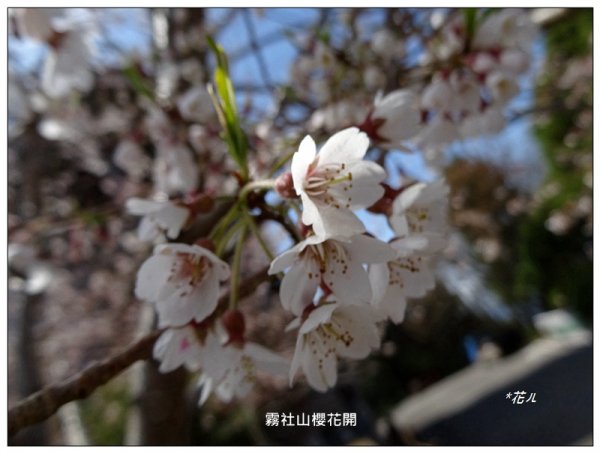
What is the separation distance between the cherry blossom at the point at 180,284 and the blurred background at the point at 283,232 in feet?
0.30

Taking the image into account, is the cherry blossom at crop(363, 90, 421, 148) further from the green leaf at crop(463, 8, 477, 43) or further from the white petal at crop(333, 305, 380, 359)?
the green leaf at crop(463, 8, 477, 43)

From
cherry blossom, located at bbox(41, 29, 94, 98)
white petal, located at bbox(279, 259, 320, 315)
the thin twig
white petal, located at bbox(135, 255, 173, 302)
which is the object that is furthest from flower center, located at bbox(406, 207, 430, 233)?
the thin twig

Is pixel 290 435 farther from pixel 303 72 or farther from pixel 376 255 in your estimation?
pixel 303 72

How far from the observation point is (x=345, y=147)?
1.37 ft

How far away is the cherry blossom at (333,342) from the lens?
449 millimetres

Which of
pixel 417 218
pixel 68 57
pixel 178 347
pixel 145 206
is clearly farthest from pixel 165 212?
pixel 68 57

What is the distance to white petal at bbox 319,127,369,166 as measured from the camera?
0.42 m

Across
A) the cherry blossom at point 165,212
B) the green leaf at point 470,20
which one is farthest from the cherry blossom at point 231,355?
the green leaf at point 470,20

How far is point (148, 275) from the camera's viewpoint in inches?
18.9

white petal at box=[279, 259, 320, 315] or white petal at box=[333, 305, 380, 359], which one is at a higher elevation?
white petal at box=[279, 259, 320, 315]

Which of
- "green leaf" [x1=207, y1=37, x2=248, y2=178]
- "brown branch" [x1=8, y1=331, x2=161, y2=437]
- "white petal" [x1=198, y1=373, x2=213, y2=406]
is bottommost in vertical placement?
"white petal" [x1=198, y1=373, x2=213, y2=406]

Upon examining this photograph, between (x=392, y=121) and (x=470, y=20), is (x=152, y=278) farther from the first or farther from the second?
(x=470, y=20)

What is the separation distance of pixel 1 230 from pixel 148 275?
52cm

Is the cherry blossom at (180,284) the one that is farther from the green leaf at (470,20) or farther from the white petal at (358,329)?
the green leaf at (470,20)
